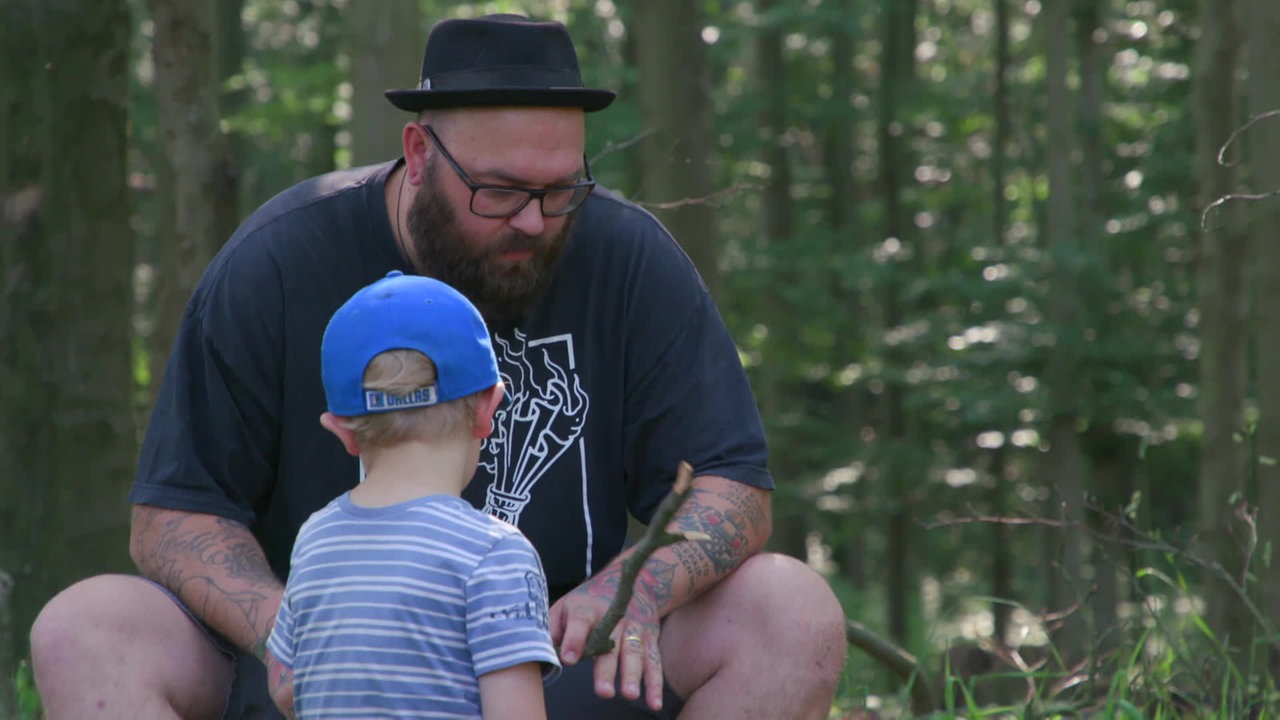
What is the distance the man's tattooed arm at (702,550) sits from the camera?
2.52 m

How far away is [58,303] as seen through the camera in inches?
Result: 169

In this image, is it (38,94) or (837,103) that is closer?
(38,94)

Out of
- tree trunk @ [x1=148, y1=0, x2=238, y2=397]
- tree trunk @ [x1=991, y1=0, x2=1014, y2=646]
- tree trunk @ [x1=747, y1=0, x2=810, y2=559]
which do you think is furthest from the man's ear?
tree trunk @ [x1=991, y1=0, x2=1014, y2=646]

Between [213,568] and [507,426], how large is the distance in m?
0.62

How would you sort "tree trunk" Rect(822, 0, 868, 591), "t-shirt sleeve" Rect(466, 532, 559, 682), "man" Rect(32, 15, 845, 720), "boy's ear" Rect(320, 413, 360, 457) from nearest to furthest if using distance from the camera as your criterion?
1. "t-shirt sleeve" Rect(466, 532, 559, 682)
2. "boy's ear" Rect(320, 413, 360, 457)
3. "man" Rect(32, 15, 845, 720)
4. "tree trunk" Rect(822, 0, 868, 591)

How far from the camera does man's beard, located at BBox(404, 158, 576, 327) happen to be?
278cm

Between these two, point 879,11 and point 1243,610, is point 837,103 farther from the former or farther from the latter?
point 1243,610

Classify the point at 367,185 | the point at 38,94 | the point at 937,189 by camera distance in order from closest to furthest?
the point at 367,185 → the point at 38,94 → the point at 937,189

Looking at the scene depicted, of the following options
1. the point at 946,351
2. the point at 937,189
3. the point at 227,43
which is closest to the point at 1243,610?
the point at 946,351

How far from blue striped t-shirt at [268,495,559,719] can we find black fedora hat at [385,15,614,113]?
1.05 metres

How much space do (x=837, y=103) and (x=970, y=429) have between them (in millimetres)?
4025

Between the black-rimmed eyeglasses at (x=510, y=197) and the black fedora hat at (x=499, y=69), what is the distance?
0.13 metres

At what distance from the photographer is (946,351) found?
585 inches

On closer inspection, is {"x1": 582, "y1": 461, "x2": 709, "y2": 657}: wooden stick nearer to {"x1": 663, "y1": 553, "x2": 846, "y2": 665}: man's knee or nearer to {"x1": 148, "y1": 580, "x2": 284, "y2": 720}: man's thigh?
{"x1": 663, "y1": 553, "x2": 846, "y2": 665}: man's knee
